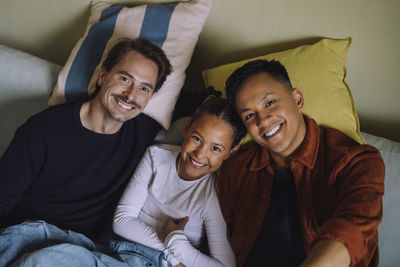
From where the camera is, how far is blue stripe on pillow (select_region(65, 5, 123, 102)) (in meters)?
1.40

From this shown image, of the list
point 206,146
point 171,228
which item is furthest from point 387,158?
point 171,228

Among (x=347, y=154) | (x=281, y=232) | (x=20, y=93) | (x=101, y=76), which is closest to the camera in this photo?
(x=347, y=154)

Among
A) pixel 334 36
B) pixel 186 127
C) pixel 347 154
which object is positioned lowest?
pixel 186 127

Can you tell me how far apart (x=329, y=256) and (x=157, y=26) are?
1050 millimetres

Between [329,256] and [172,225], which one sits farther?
[172,225]

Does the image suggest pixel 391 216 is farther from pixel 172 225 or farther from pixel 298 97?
pixel 172 225

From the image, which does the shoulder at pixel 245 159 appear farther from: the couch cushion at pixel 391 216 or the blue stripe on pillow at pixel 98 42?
the blue stripe on pillow at pixel 98 42

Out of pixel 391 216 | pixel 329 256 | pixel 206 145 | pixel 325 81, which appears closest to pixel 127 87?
pixel 206 145

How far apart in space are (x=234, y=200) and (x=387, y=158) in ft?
1.70

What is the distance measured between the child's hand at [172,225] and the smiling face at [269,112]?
0.39 m

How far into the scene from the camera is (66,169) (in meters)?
1.28

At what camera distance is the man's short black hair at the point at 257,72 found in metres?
1.08

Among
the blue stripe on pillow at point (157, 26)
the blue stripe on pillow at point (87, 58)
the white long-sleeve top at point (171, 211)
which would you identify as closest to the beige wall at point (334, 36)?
the blue stripe on pillow at point (157, 26)

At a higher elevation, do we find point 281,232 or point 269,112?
point 269,112
